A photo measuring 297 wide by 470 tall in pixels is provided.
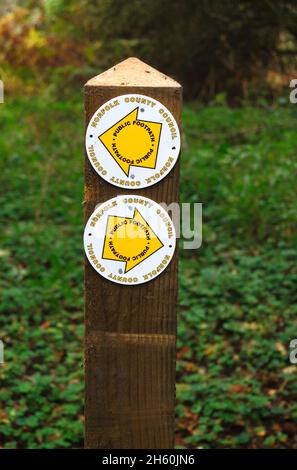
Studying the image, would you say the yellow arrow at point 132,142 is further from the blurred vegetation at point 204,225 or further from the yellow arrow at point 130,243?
the blurred vegetation at point 204,225

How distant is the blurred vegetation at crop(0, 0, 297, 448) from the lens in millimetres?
3967

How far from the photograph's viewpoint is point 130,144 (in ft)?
6.39

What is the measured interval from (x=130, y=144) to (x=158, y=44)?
8113 millimetres

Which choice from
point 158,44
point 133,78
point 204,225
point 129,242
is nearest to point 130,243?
point 129,242

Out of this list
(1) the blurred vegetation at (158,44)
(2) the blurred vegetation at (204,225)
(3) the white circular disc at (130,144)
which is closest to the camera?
(3) the white circular disc at (130,144)

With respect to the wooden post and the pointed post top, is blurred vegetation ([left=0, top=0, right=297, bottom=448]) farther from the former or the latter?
the pointed post top

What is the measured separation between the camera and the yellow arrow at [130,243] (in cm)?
196

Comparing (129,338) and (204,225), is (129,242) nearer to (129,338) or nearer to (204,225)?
(129,338)

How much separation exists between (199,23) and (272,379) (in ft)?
17.0

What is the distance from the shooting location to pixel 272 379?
421 centimetres

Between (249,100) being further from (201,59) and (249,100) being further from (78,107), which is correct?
(78,107)

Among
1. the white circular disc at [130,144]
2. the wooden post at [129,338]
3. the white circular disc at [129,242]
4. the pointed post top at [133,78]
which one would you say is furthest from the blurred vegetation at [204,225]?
the pointed post top at [133,78]

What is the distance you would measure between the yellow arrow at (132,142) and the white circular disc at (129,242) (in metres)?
0.11

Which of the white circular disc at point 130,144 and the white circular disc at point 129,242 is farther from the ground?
the white circular disc at point 130,144
